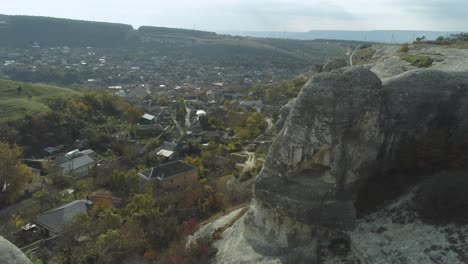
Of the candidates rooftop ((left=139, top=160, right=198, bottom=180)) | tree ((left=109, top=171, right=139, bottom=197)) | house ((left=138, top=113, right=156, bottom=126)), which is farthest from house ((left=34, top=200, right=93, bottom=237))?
house ((left=138, top=113, right=156, bottom=126))

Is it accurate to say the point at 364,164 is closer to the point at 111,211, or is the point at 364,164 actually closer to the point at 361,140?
the point at 361,140

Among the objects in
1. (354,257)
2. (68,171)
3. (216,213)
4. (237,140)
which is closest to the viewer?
(354,257)

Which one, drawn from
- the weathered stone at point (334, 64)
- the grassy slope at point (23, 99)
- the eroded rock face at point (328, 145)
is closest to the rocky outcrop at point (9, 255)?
the eroded rock face at point (328, 145)

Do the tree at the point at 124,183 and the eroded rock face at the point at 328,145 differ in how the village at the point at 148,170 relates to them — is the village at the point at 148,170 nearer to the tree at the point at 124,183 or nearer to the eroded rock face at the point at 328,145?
the tree at the point at 124,183

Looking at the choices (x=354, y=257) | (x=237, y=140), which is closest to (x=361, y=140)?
(x=354, y=257)

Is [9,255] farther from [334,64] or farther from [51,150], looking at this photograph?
[51,150]

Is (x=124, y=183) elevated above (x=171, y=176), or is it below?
below

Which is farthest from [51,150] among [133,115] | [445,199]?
[445,199]

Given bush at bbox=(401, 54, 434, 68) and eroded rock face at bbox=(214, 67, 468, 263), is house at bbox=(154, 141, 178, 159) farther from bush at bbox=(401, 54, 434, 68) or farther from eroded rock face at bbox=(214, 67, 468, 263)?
eroded rock face at bbox=(214, 67, 468, 263)
